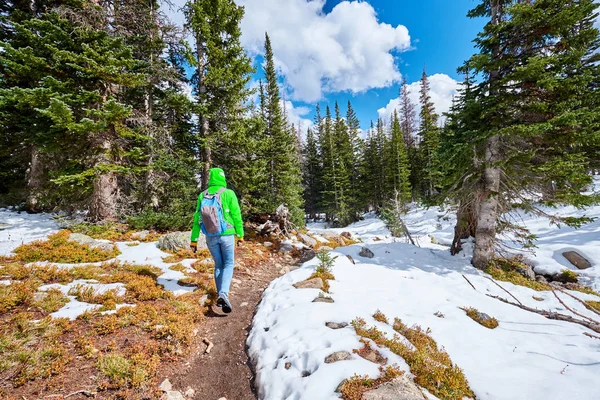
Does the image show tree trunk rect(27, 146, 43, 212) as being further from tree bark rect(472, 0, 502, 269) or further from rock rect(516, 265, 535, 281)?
rock rect(516, 265, 535, 281)

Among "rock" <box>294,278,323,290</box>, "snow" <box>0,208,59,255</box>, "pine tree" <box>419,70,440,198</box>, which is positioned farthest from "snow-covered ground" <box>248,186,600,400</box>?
"pine tree" <box>419,70,440,198</box>

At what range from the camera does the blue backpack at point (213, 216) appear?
4.82 m

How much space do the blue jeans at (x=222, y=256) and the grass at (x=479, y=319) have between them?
561cm

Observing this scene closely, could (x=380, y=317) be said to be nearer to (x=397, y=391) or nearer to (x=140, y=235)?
(x=397, y=391)

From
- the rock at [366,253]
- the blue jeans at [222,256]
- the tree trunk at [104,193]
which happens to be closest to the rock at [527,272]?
the rock at [366,253]

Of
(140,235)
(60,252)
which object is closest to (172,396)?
(60,252)

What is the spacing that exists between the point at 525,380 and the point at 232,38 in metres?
14.5

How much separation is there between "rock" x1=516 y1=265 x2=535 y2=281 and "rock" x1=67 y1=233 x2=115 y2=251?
14615 millimetres

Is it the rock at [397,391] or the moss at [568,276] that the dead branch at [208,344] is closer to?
the rock at [397,391]

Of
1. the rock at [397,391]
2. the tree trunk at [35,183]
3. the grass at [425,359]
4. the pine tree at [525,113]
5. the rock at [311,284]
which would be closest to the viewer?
the rock at [397,391]

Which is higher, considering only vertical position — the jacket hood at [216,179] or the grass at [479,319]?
the jacket hood at [216,179]

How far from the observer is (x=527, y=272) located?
841 centimetres

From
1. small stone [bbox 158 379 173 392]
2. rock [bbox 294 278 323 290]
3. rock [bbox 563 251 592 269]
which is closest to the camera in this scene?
small stone [bbox 158 379 173 392]

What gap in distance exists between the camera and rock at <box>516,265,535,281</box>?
8.35 m
